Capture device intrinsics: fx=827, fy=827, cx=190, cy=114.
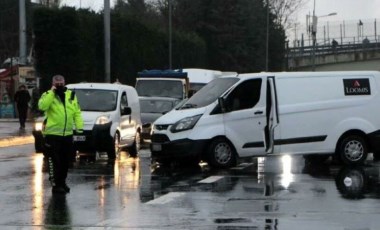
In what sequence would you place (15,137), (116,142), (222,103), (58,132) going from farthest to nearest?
(15,137) < (116,142) < (222,103) < (58,132)

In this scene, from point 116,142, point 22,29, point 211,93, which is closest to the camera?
point 211,93

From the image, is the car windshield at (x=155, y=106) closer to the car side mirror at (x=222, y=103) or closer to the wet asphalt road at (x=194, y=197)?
the wet asphalt road at (x=194, y=197)

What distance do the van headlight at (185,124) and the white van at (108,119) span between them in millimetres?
2299

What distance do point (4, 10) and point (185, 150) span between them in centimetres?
6212

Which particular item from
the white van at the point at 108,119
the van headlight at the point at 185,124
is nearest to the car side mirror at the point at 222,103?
the van headlight at the point at 185,124

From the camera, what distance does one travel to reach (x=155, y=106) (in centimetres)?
2697

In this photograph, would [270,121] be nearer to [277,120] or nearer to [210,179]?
[277,120]

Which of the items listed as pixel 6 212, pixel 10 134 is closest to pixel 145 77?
pixel 10 134

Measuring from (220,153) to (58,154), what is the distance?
15.2 feet

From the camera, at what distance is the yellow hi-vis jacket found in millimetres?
12688

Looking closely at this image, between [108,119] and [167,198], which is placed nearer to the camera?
[167,198]

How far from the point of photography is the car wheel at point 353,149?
1698cm

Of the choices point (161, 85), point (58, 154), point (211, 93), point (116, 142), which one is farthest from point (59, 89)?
point (161, 85)

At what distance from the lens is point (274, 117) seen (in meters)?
16.5
